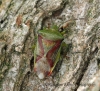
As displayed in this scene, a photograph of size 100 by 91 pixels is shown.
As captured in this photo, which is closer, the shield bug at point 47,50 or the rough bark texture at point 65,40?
the rough bark texture at point 65,40

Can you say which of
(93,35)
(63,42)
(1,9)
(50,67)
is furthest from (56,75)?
(1,9)

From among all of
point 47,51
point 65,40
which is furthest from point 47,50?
point 65,40

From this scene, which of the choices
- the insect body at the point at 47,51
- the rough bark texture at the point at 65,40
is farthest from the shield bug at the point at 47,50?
the rough bark texture at the point at 65,40

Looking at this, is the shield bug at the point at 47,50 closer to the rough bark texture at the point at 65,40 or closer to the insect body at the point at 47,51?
the insect body at the point at 47,51

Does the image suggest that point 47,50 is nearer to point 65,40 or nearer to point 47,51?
point 47,51

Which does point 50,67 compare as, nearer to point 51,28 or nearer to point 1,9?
point 51,28
